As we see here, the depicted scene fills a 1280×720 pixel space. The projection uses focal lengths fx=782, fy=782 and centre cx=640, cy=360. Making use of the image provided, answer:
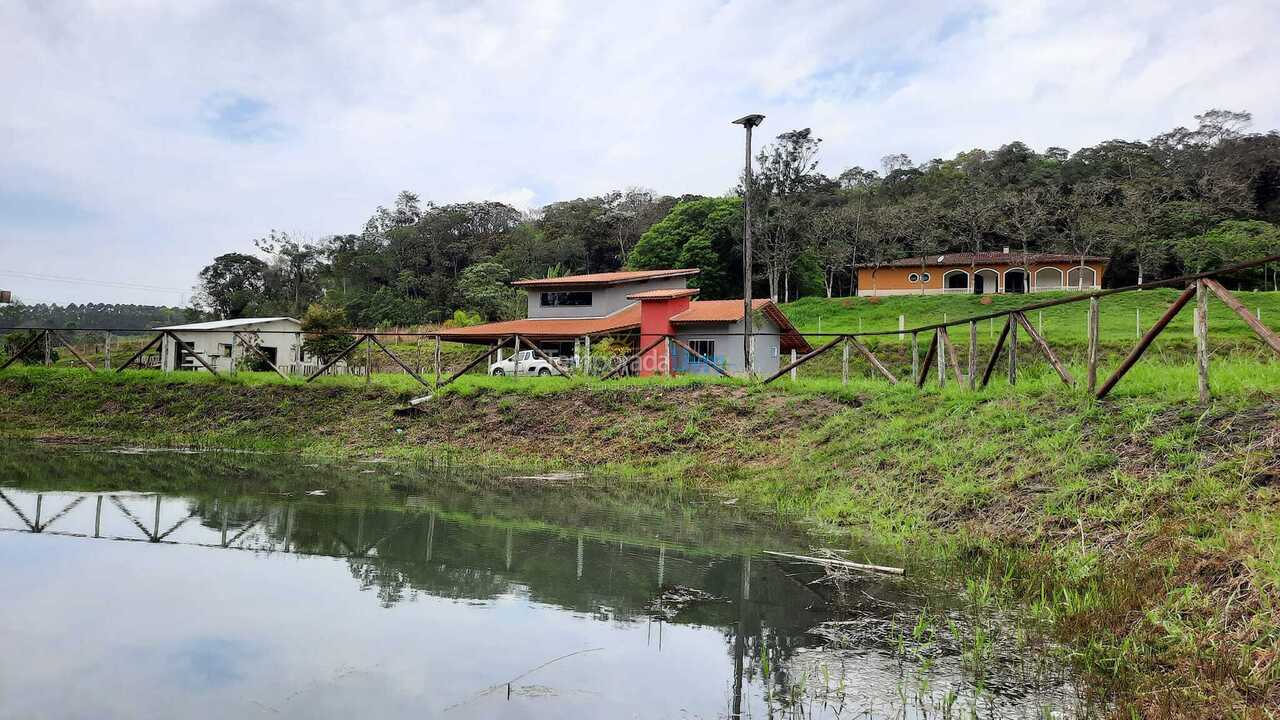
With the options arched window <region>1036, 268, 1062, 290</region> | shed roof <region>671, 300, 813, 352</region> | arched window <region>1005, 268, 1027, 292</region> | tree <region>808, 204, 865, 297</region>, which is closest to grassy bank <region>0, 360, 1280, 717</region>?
shed roof <region>671, 300, 813, 352</region>

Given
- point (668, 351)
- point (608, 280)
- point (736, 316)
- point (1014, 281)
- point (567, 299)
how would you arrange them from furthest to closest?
point (1014, 281), point (567, 299), point (608, 280), point (736, 316), point (668, 351)

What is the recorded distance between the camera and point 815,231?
59281mm

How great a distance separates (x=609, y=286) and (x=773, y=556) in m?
29.0

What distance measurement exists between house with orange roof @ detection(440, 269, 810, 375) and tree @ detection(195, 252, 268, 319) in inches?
1743

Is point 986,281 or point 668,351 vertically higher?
point 986,281

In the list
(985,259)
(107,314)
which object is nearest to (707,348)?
(985,259)

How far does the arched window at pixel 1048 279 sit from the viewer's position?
53.9m

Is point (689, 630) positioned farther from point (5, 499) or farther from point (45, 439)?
point (45, 439)

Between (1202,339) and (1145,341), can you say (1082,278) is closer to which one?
(1145,341)

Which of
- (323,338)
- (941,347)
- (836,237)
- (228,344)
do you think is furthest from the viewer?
(836,237)

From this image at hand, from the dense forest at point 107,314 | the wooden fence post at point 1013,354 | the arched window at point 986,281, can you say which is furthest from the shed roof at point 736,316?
the dense forest at point 107,314

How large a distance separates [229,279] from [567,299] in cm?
4782

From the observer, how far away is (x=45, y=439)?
56.7 feet

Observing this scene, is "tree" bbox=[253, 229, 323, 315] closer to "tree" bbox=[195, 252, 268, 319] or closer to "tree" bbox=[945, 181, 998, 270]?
"tree" bbox=[195, 252, 268, 319]
